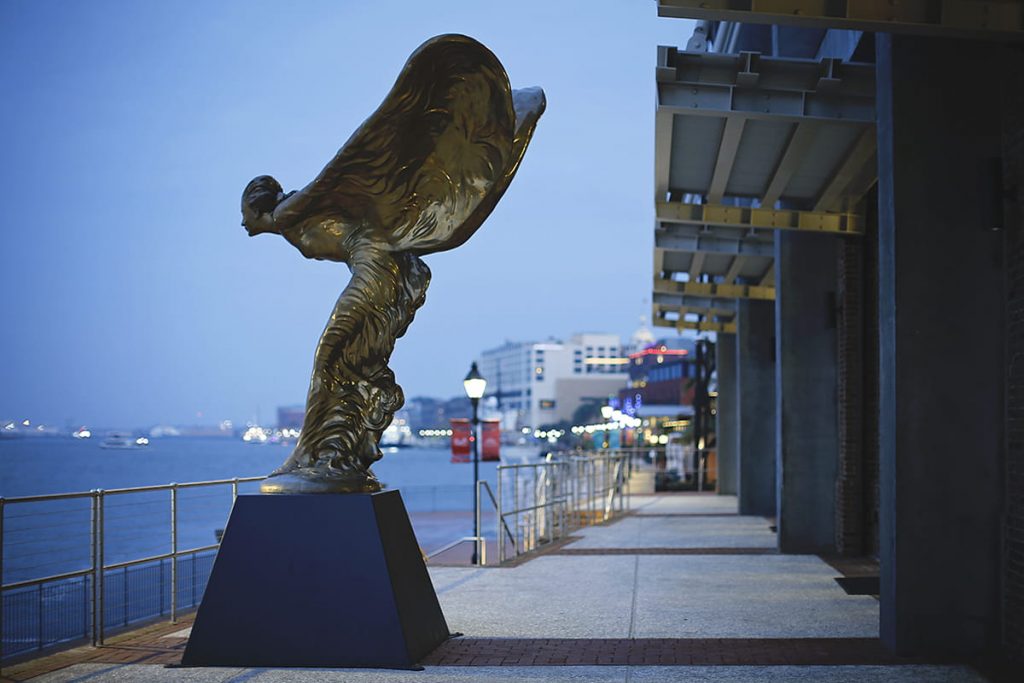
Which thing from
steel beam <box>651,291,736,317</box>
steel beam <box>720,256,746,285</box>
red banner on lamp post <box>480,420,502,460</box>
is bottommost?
red banner on lamp post <box>480,420,502,460</box>

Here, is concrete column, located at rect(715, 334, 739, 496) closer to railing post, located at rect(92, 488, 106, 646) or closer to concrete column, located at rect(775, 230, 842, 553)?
concrete column, located at rect(775, 230, 842, 553)

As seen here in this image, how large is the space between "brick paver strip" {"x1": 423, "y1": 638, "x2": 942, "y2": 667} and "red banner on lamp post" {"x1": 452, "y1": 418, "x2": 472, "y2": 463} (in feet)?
63.3

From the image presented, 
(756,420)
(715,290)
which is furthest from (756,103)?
(715,290)

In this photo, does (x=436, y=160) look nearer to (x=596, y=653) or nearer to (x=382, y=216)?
(x=382, y=216)

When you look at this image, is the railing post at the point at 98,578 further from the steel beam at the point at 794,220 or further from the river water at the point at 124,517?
the steel beam at the point at 794,220

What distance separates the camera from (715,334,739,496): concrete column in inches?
1211

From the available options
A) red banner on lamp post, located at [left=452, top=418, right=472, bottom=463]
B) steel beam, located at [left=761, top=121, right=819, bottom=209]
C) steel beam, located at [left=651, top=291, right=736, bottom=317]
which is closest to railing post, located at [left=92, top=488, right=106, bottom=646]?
steel beam, located at [left=761, top=121, right=819, bottom=209]

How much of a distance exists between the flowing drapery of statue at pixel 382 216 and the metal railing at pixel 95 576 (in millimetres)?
1589

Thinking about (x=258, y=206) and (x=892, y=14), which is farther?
(x=258, y=206)

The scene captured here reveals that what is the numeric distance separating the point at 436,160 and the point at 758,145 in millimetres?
6873

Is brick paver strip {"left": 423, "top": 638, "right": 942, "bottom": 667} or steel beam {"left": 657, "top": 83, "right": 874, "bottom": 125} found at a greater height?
steel beam {"left": 657, "top": 83, "right": 874, "bottom": 125}

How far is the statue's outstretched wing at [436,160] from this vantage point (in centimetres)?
820

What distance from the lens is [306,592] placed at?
7.97 metres

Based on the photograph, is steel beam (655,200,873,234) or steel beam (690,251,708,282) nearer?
steel beam (655,200,873,234)
